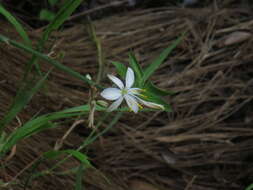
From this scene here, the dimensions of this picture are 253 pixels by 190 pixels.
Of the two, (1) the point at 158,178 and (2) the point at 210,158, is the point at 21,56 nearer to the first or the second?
(1) the point at 158,178

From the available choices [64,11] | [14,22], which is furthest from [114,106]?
[14,22]

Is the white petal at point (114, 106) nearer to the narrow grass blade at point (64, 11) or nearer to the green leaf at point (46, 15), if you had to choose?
the narrow grass blade at point (64, 11)

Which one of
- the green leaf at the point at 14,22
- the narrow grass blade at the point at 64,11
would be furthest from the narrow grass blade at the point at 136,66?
the green leaf at the point at 14,22

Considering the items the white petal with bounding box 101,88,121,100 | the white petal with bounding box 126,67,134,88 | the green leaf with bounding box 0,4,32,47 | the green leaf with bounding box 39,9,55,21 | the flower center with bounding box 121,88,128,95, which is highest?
the green leaf with bounding box 39,9,55,21

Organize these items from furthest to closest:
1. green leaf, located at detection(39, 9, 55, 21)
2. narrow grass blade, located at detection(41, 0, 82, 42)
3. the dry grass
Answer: green leaf, located at detection(39, 9, 55, 21) < the dry grass < narrow grass blade, located at detection(41, 0, 82, 42)

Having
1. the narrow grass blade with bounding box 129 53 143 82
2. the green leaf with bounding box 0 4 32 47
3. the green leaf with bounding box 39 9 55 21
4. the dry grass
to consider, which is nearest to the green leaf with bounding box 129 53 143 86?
the narrow grass blade with bounding box 129 53 143 82

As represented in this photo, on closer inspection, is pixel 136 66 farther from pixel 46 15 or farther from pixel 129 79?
pixel 46 15

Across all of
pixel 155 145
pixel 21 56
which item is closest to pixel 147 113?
pixel 155 145

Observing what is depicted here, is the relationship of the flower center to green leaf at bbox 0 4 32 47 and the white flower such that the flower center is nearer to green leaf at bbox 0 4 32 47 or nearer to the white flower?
the white flower
